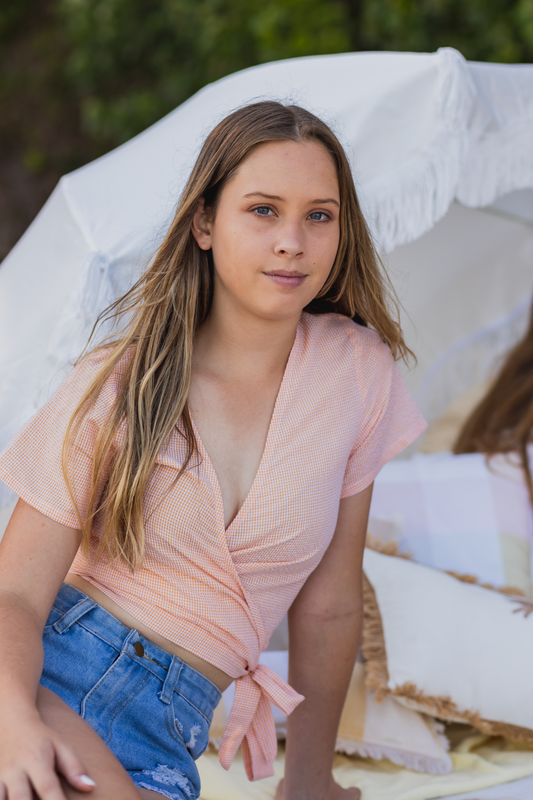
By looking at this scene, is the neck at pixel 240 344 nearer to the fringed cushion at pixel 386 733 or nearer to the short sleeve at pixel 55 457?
the short sleeve at pixel 55 457

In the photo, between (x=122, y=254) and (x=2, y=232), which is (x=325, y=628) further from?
(x=2, y=232)

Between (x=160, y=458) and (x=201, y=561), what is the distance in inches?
6.8

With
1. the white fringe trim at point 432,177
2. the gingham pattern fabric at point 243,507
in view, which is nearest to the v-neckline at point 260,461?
the gingham pattern fabric at point 243,507

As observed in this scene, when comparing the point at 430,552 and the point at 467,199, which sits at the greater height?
the point at 467,199

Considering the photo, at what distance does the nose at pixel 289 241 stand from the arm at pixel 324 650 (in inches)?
19.1

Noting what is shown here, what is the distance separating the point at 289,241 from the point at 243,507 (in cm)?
42

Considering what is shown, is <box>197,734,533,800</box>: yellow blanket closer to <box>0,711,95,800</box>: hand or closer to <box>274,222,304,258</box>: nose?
<box>0,711,95,800</box>: hand

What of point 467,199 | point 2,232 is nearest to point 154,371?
point 467,199

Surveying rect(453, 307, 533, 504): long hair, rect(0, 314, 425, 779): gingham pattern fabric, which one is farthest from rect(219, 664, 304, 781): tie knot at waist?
rect(453, 307, 533, 504): long hair

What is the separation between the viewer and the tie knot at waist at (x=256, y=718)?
1380 mm

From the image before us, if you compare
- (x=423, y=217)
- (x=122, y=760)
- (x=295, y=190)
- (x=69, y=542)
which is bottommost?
(x=122, y=760)

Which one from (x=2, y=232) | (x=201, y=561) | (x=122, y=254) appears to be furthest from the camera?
(x=2, y=232)

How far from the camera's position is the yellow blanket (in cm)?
163

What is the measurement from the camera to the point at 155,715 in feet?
4.00
